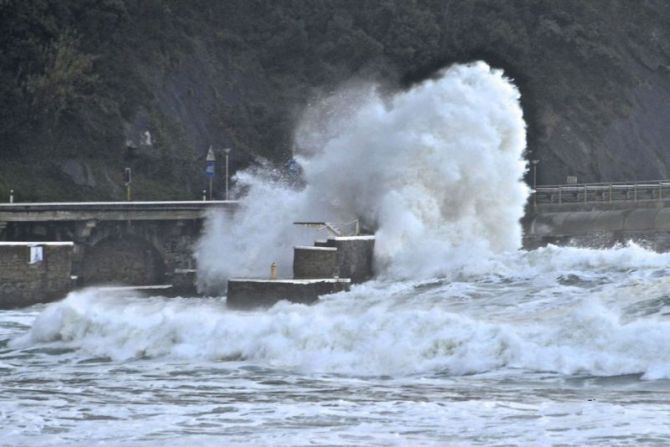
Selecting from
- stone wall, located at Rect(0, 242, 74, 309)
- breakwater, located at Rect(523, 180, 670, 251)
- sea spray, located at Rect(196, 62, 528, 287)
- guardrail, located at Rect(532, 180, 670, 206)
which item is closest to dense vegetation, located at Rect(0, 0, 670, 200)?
guardrail, located at Rect(532, 180, 670, 206)

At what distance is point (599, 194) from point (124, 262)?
18.5 meters

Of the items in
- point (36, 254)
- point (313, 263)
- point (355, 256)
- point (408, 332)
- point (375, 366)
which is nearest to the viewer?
point (375, 366)

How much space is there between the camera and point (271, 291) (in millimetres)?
35375

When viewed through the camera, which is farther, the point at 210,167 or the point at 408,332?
the point at 210,167

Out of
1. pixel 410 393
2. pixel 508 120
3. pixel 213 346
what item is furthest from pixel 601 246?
pixel 410 393

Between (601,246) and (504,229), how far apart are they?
11.8 m

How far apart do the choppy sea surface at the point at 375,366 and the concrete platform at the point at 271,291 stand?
1.42 feet

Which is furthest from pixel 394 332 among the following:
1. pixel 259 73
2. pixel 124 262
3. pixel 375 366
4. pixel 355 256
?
pixel 259 73

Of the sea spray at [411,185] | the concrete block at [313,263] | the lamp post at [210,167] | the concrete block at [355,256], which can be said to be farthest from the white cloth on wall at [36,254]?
the lamp post at [210,167]

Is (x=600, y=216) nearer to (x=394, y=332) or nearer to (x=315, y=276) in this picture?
(x=315, y=276)

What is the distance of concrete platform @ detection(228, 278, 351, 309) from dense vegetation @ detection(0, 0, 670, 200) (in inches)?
770

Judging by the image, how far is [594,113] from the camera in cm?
7219

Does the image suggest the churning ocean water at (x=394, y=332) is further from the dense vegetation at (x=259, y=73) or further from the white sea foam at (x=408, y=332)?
the dense vegetation at (x=259, y=73)

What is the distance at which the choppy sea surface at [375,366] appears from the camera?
2392 centimetres
